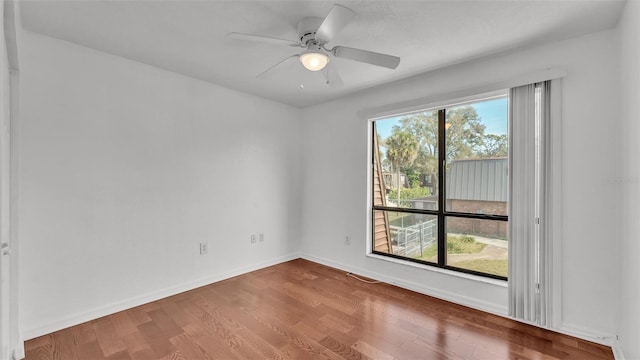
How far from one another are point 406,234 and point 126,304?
9.95 feet

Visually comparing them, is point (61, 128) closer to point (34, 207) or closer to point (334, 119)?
point (34, 207)

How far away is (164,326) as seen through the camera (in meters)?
2.60

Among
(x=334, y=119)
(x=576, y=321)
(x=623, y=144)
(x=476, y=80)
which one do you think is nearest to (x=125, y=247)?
(x=334, y=119)

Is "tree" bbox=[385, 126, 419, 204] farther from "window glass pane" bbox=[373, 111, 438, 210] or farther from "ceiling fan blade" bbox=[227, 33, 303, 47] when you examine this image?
"ceiling fan blade" bbox=[227, 33, 303, 47]

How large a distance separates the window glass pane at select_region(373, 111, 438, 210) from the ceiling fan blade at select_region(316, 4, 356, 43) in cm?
178

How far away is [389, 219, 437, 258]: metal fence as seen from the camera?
3412 mm

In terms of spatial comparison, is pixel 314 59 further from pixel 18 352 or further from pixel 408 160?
pixel 18 352

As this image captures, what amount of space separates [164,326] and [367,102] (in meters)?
3.20

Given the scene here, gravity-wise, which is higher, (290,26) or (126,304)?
(290,26)

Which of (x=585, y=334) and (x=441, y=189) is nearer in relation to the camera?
(x=585, y=334)

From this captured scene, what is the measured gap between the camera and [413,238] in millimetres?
3592

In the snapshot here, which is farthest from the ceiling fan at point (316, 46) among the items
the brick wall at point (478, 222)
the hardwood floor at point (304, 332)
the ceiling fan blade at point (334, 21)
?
the hardwood floor at point (304, 332)

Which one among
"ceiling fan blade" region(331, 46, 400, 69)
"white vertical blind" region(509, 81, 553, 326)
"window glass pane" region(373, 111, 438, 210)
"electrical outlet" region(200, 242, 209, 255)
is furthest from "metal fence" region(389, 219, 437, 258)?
"electrical outlet" region(200, 242, 209, 255)

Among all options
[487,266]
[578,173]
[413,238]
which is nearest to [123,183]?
[413,238]
